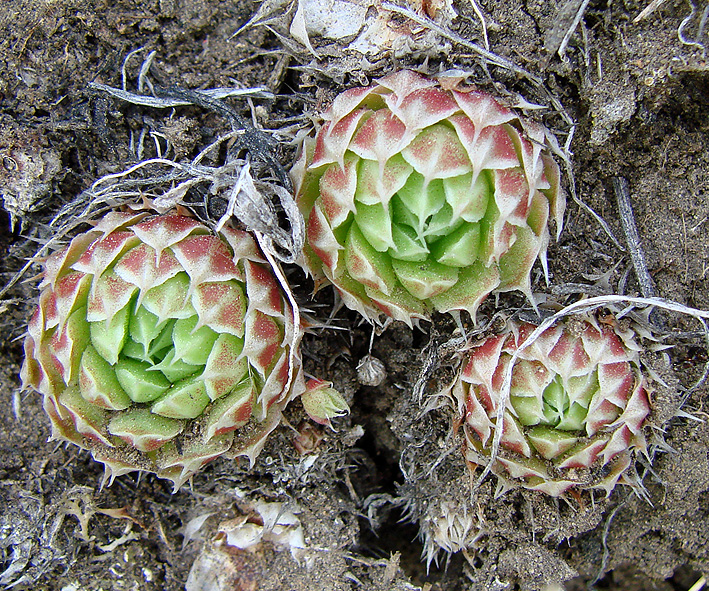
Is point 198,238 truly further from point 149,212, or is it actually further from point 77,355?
point 77,355

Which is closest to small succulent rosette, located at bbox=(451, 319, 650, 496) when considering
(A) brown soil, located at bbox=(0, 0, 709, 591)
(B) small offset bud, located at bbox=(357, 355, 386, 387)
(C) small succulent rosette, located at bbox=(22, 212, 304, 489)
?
(A) brown soil, located at bbox=(0, 0, 709, 591)

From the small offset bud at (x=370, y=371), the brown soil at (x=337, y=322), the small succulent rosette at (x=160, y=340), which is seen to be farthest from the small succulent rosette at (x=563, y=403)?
the small succulent rosette at (x=160, y=340)

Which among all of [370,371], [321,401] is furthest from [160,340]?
[370,371]

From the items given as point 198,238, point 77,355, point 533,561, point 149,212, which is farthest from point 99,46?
point 533,561

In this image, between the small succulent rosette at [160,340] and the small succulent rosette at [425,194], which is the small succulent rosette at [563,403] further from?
the small succulent rosette at [160,340]

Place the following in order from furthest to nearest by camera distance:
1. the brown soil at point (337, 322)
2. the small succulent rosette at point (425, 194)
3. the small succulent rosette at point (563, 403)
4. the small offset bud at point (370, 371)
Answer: the small offset bud at point (370, 371)
the brown soil at point (337, 322)
the small succulent rosette at point (563, 403)
the small succulent rosette at point (425, 194)

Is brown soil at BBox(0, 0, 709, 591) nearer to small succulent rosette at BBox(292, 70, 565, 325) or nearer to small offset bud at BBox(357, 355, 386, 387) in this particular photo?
→ small offset bud at BBox(357, 355, 386, 387)

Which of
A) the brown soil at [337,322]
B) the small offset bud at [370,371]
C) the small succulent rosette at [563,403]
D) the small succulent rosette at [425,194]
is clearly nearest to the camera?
the small succulent rosette at [425,194]

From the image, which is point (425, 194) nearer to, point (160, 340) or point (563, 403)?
point (563, 403)
